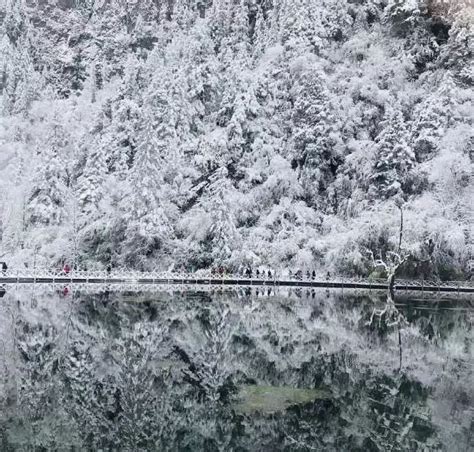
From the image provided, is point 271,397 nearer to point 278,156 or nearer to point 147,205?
point 147,205

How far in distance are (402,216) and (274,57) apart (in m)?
29.8

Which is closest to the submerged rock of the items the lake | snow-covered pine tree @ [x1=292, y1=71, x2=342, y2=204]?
the lake

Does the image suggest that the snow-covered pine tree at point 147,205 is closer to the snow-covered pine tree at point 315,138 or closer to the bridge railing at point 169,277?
the bridge railing at point 169,277

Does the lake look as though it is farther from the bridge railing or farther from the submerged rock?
the bridge railing

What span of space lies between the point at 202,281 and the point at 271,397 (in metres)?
34.9

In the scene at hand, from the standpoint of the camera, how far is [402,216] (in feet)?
170

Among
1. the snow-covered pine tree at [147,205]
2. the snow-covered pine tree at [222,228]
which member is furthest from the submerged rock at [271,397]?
the snow-covered pine tree at [147,205]

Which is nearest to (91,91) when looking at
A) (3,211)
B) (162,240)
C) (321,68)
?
(3,211)

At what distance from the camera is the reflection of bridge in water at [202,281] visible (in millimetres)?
52281

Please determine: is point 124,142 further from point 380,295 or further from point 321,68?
point 380,295

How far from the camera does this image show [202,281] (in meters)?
54.1

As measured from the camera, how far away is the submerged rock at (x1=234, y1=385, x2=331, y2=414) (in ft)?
59.9

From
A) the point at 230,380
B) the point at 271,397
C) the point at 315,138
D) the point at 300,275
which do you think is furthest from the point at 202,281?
the point at 271,397

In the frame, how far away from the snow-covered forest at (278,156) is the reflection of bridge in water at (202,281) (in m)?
1.81
